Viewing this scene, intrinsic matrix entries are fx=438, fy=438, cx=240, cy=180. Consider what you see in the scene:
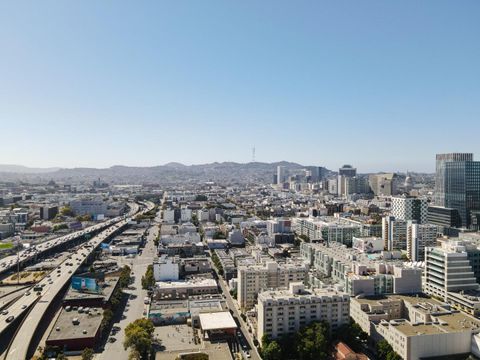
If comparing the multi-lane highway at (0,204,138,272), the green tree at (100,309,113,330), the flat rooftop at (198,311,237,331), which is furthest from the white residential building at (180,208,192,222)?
the flat rooftop at (198,311,237,331)

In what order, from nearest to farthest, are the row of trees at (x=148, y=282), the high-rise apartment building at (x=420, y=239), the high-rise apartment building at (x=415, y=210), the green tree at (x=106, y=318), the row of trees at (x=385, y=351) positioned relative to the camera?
the row of trees at (x=385, y=351) < the green tree at (x=106, y=318) < the row of trees at (x=148, y=282) < the high-rise apartment building at (x=420, y=239) < the high-rise apartment building at (x=415, y=210)

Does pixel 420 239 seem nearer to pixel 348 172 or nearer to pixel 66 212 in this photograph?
pixel 66 212

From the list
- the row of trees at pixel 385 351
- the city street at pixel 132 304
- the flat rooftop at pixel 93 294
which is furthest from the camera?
the flat rooftop at pixel 93 294

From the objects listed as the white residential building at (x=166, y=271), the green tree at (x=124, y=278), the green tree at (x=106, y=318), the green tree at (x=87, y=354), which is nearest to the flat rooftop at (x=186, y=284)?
the white residential building at (x=166, y=271)

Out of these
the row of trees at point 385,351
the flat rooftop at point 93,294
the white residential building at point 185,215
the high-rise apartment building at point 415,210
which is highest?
the high-rise apartment building at point 415,210

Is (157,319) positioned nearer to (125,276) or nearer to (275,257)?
(125,276)

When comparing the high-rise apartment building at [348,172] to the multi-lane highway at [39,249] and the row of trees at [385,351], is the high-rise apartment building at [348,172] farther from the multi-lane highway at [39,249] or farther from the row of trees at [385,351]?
the row of trees at [385,351]

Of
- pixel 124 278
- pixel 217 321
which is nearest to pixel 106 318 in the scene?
pixel 217 321

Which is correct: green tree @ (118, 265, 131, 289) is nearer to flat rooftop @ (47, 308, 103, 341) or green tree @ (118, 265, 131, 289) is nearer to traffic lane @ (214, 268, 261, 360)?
flat rooftop @ (47, 308, 103, 341)
